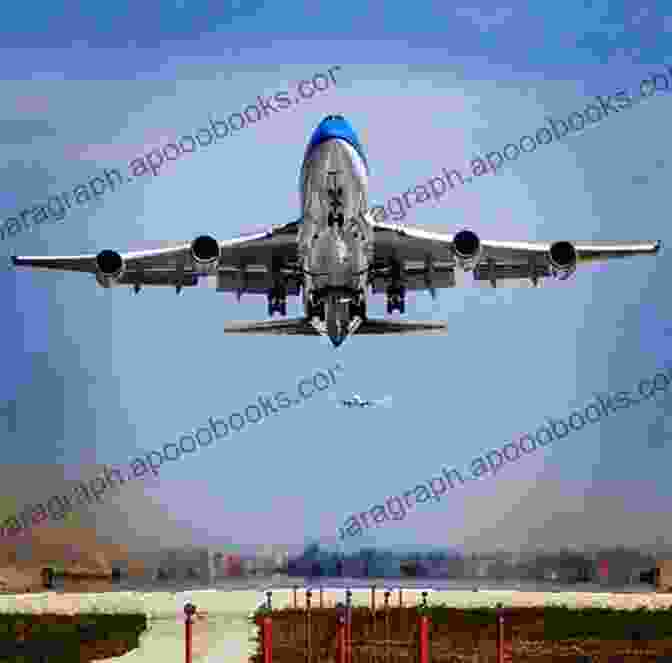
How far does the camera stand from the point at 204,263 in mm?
31453

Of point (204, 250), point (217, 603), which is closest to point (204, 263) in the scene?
point (204, 250)

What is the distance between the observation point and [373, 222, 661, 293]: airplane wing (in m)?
31.8

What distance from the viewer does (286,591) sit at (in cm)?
4656

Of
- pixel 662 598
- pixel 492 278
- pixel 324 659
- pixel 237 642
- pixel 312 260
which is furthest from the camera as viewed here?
pixel 662 598

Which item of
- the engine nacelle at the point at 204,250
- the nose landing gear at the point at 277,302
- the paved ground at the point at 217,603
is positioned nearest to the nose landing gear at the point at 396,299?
the nose landing gear at the point at 277,302

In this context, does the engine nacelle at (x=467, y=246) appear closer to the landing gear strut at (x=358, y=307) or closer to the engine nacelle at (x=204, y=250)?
the landing gear strut at (x=358, y=307)

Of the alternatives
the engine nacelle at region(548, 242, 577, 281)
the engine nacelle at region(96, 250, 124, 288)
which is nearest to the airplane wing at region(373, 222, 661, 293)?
the engine nacelle at region(548, 242, 577, 281)

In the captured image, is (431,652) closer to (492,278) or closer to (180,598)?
(492,278)

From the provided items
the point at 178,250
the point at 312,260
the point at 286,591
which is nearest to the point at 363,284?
the point at 312,260

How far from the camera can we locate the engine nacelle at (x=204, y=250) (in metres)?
31.3

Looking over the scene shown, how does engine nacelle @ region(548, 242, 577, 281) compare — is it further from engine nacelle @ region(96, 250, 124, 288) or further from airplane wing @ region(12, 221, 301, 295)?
engine nacelle @ region(96, 250, 124, 288)

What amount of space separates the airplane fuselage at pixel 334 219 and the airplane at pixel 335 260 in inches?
1.0

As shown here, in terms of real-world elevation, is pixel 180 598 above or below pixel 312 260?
below

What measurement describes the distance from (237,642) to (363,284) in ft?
32.8
